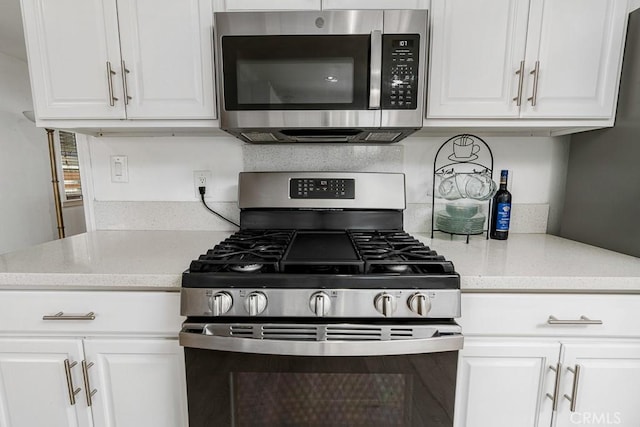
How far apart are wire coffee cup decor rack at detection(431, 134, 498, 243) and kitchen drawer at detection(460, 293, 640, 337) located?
0.43 metres

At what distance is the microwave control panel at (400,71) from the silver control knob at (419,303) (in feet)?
2.12

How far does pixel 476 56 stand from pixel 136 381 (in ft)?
5.22

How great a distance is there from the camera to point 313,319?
805 millimetres

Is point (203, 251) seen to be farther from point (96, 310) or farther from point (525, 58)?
point (525, 58)

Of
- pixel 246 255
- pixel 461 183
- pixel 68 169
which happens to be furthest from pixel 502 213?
pixel 68 169

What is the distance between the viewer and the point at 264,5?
109 cm

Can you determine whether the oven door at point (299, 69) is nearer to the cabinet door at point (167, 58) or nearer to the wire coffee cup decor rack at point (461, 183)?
the cabinet door at point (167, 58)

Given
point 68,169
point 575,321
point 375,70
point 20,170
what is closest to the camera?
point 575,321

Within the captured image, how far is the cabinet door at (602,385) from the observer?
89cm

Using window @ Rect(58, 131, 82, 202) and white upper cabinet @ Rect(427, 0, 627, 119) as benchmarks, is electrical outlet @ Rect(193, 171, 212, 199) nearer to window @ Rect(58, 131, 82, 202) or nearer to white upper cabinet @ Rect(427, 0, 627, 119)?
white upper cabinet @ Rect(427, 0, 627, 119)

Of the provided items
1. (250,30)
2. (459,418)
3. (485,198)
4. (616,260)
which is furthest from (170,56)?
(616,260)

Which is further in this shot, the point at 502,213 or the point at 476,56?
the point at 502,213

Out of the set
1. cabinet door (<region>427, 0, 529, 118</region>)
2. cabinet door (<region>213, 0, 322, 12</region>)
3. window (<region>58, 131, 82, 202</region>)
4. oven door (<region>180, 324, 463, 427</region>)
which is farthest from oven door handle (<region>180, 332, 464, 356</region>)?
window (<region>58, 131, 82, 202</region>)

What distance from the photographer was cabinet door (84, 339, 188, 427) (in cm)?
92
